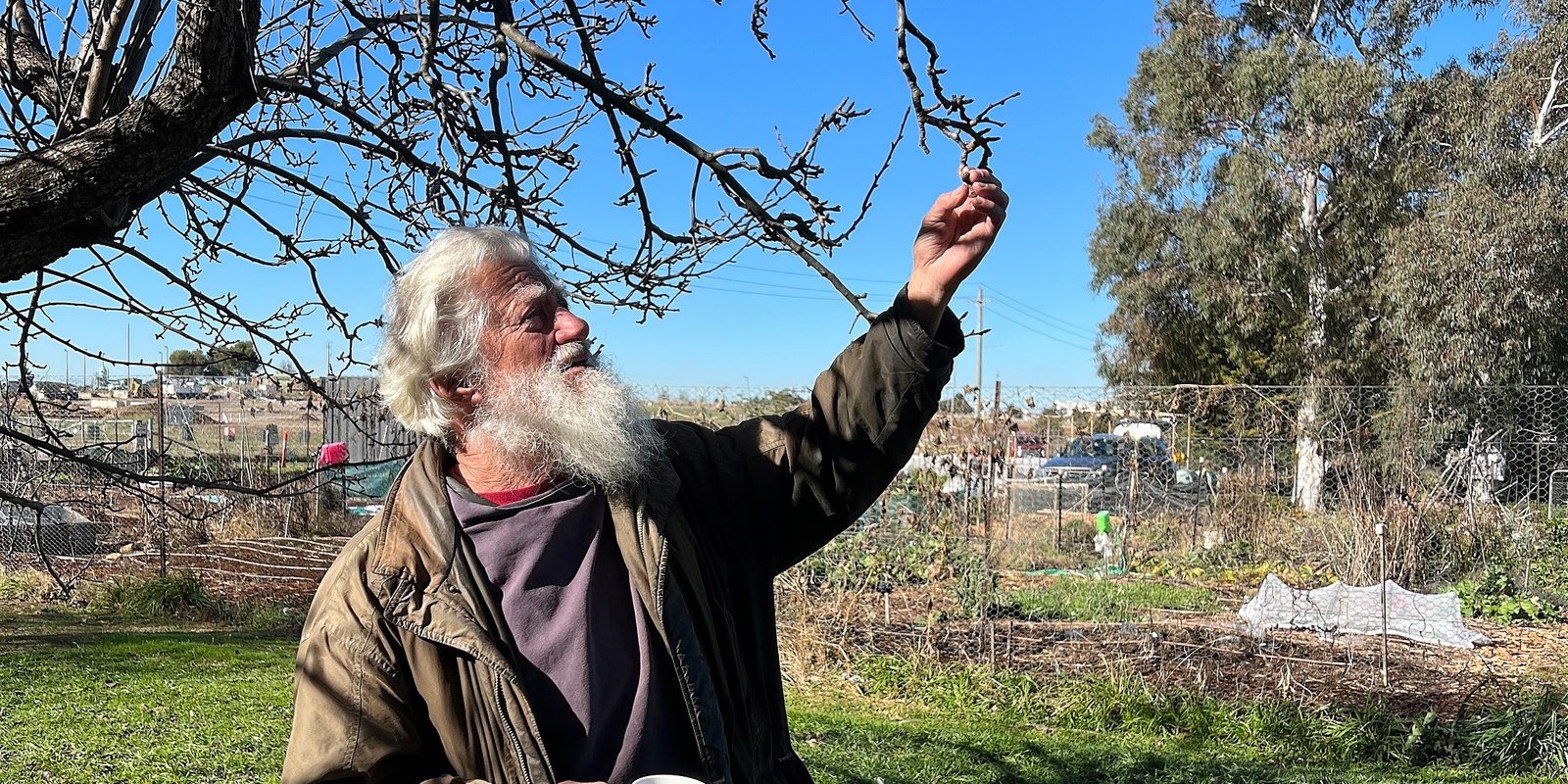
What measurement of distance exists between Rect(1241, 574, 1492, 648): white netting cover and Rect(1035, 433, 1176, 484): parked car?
11.5ft

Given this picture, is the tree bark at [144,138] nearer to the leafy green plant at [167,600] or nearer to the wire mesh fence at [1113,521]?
the wire mesh fence at [1113,521]

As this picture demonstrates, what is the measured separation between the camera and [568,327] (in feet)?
6.02

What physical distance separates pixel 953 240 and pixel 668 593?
69cm

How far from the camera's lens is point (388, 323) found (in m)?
1.94

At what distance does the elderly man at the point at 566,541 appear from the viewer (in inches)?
59.2

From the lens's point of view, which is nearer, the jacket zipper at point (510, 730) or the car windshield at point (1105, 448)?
the jacket zipper at point (510, 730)

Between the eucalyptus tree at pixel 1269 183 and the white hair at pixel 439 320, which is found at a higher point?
the eucalyptus tree at pixel 1269 183

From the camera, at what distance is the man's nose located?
1829mm

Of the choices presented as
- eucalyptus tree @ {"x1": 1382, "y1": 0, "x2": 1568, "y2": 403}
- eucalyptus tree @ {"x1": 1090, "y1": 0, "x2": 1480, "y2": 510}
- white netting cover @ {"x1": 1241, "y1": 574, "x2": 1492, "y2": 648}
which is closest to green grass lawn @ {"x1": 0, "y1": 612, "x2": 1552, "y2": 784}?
white netting cover @ {"x1": 1241, "y1": 574, "x2": 1492, "y2": 648}

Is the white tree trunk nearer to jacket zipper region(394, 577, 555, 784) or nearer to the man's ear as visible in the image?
the man's ear

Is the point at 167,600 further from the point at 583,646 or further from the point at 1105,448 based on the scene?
the point at 1105,448

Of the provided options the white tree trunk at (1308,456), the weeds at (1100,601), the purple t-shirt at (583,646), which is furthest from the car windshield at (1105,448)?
the purple t-shirt at (583,646)

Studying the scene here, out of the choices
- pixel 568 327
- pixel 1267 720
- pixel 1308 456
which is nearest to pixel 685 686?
pixel 568 327

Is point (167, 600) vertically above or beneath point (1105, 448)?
beneath
